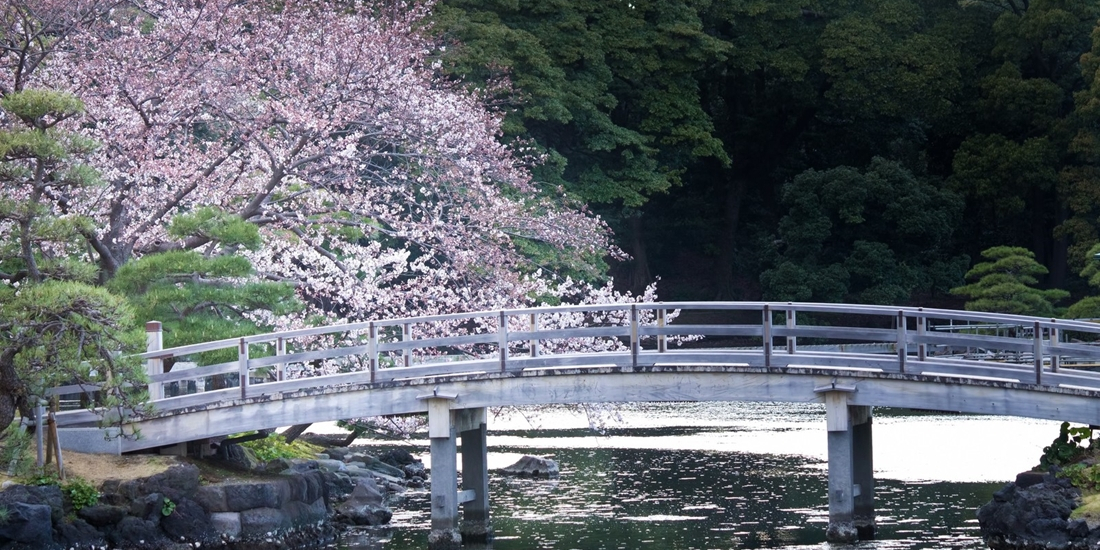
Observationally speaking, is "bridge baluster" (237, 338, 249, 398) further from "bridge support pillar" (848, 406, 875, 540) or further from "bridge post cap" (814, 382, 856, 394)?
"bridge support pillar" (848, 406, 875, 540)

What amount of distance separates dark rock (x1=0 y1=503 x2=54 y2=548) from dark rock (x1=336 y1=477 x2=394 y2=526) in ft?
18.3

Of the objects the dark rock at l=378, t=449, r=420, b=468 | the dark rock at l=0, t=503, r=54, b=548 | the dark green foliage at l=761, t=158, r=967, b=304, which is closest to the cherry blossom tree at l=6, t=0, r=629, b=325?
the dark rock at l=378, t=449, r=420, b=468

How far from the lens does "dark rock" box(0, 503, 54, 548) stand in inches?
660

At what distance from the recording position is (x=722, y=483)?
2553 cm

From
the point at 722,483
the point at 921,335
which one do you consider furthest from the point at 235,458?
the point at 921,335

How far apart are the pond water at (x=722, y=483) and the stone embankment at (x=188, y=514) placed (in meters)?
0.71

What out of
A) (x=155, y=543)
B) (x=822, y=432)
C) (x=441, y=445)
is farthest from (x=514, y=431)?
(x=155, y=543)

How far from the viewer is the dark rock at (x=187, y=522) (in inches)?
720

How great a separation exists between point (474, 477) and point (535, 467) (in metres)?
6.11

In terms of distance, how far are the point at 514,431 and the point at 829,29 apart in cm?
2108

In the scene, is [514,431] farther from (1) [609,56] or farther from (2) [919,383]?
(2) [919,383]

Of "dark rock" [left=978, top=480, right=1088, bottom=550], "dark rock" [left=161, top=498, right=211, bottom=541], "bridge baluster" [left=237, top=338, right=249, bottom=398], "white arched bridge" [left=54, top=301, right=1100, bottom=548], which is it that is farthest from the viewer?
"bridge baluster" [left=237, top=338, right=249, bottom=398]

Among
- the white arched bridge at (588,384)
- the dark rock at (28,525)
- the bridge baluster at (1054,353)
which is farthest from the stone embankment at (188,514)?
the bridge baluster at (1054,353)

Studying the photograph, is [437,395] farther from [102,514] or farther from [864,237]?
[864,237]
